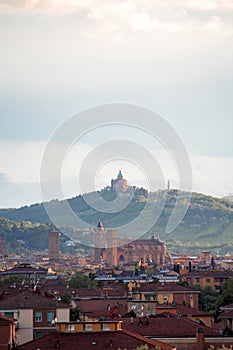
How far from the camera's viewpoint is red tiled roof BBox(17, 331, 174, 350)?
48562 millimetres

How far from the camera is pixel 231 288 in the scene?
344 feet

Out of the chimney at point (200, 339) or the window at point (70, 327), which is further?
the chimney at point (200, 339)

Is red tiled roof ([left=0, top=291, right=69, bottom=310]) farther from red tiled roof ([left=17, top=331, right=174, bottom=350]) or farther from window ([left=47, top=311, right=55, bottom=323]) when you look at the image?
red tiled roof ([left=17, top=331, right=174, bottom=350])

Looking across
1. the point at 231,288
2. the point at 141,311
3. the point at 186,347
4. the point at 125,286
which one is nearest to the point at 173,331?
the point at 186,347

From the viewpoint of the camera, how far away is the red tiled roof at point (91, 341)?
48562 millimetres

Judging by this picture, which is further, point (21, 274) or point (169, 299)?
point (21, 274)

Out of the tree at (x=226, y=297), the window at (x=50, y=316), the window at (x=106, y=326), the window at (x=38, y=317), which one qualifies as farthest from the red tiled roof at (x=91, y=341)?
the tree at (x=226, y=297)

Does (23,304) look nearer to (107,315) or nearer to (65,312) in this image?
(65,312)

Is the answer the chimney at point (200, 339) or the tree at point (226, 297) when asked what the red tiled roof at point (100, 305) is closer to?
the tree at point (226, 297)

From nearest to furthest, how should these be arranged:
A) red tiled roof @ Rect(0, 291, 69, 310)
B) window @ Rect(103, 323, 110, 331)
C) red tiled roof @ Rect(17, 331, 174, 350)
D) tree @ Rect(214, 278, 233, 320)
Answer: red tiled roof @ Rect(17, 331, 174, 350)
window @ Rect(103, 323, 110, 331)
red tiled roof @ Rect(0, 291, 69, 310)
tree @ Rect(214, 278, 233, 320)

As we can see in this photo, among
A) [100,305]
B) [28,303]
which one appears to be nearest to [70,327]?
[28,303]

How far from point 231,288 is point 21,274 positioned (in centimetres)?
6272

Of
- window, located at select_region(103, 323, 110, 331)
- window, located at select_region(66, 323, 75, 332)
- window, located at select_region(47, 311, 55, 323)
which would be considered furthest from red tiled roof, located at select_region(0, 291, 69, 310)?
window, located at select_region(103, 323, 110, 331)

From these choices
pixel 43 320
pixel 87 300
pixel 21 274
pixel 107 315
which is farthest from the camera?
pixel 21 274
